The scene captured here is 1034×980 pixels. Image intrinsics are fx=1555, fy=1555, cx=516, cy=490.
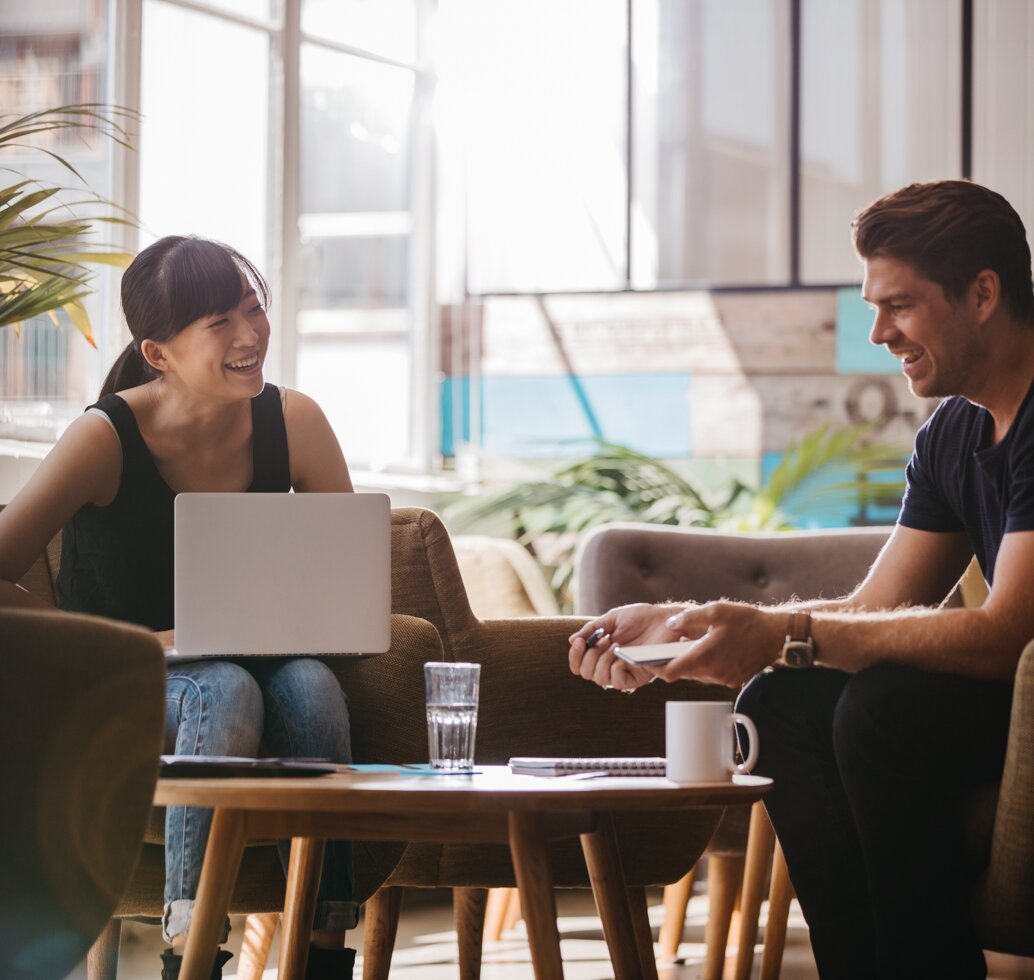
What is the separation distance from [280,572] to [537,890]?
575 millimetres

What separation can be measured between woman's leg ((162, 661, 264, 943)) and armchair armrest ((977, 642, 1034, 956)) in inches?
37.2

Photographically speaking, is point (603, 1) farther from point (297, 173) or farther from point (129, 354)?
point (129, 354)

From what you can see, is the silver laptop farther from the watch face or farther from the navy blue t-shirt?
the navy blue t-shirt

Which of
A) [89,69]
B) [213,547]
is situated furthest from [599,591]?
[89,69]

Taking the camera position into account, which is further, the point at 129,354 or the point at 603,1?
the point at 603,1

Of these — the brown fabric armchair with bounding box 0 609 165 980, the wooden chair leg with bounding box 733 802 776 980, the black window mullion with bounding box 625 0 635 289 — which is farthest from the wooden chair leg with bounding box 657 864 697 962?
the black window mullion with bounding box 625 0 635 289

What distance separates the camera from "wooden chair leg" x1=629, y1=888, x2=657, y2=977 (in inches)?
93.0

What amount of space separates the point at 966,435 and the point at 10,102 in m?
2.59

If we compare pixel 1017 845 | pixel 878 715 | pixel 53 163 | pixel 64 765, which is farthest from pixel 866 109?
pixel 64 765

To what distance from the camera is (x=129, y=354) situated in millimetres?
2678

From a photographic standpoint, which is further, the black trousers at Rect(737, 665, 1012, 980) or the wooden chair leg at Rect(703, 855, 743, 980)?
the wooden chair leg at Rect(703, 855, 743, 980)

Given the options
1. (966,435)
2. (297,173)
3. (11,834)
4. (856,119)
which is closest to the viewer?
(11,834)

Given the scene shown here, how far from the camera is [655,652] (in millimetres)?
1881

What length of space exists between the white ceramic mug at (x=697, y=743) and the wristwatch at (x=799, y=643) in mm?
280
